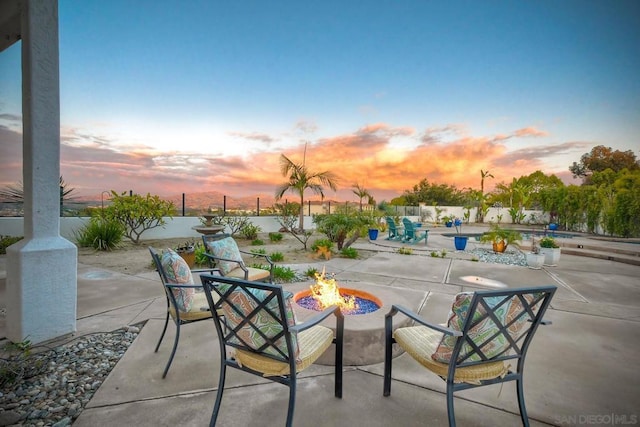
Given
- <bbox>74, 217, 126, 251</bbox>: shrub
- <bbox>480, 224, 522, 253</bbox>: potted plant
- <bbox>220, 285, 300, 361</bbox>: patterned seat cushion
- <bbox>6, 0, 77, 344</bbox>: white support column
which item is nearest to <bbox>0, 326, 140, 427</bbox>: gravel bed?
<bbox>6, 0, 77, 344</bbox>: white support column

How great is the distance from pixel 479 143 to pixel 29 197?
18.2 meters

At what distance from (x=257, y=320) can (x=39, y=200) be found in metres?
2.56

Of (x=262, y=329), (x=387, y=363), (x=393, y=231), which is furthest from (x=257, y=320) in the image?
(x=393, y=231)

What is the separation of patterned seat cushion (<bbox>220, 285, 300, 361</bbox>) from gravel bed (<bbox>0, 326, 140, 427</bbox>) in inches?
46.8

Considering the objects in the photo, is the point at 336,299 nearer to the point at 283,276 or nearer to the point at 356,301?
the point at 356,301

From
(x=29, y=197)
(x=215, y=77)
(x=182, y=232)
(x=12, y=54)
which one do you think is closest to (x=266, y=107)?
(x=215, y=77)

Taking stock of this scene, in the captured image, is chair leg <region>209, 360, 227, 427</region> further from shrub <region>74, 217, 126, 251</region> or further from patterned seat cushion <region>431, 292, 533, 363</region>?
shrub <region>74, 217, 126, 251</region>

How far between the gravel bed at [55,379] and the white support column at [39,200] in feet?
1.00

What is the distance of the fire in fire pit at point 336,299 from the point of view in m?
2.87

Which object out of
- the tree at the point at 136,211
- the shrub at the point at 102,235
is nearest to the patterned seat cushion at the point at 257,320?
the shrub at the point at 102,235

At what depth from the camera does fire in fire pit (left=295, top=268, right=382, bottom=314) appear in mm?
2871

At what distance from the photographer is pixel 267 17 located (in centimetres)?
773

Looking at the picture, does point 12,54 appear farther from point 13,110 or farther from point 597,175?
point 597,175

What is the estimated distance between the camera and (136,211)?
27.2ft
